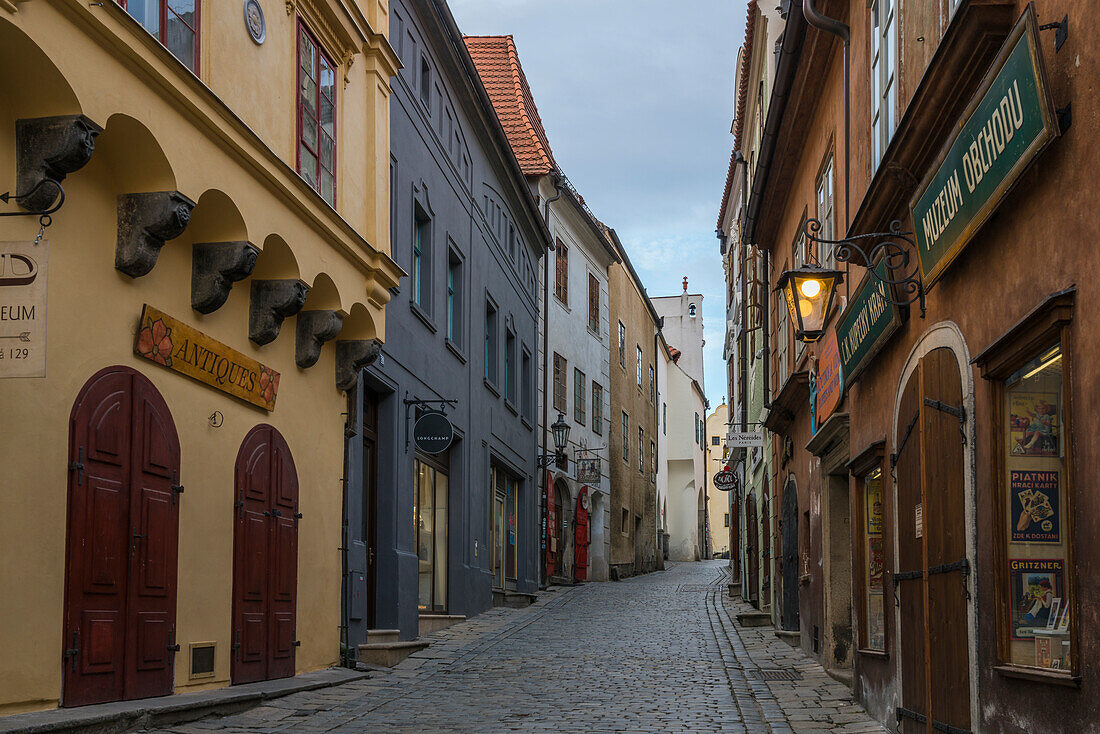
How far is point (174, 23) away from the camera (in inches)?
380

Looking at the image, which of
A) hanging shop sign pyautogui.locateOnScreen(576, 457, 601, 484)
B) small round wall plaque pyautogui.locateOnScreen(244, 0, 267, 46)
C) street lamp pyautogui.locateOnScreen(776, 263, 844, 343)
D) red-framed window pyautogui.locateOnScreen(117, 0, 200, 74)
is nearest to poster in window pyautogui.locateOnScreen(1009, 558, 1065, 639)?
street lamp pyautogui.locateOnScreen(776, 263, 844, 343)

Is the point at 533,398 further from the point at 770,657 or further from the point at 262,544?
the point at 262,544

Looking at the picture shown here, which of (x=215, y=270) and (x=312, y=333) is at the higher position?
(x=215, y=270)

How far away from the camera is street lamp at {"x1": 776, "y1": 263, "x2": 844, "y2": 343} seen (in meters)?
9.84

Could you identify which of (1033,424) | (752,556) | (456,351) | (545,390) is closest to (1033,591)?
(1033,424)

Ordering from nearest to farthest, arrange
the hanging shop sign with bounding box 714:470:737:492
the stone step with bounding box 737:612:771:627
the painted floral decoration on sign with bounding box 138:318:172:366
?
the painted floral decoration on sign with bounding box 138:318:172:366
the stone step with bounding box 737:612:771:627
the hanging shop sign with bounding box 714:470:737:492

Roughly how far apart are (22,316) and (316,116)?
6615mm

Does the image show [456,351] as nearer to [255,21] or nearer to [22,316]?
[255,21]

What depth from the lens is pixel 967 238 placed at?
21.3 feet

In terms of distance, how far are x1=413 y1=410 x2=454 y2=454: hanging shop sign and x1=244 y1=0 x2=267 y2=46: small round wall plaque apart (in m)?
6.88

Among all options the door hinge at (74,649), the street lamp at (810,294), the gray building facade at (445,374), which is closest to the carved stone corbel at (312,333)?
the gray building facade at (445,374)

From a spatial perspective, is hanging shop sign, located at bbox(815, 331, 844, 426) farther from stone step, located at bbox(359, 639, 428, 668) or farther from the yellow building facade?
stone step, located at bbox(359, 639, 428, 668)

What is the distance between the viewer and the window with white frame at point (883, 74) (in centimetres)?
904

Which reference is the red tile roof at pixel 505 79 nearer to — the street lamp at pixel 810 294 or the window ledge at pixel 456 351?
the window ledge at pixel 456 351
